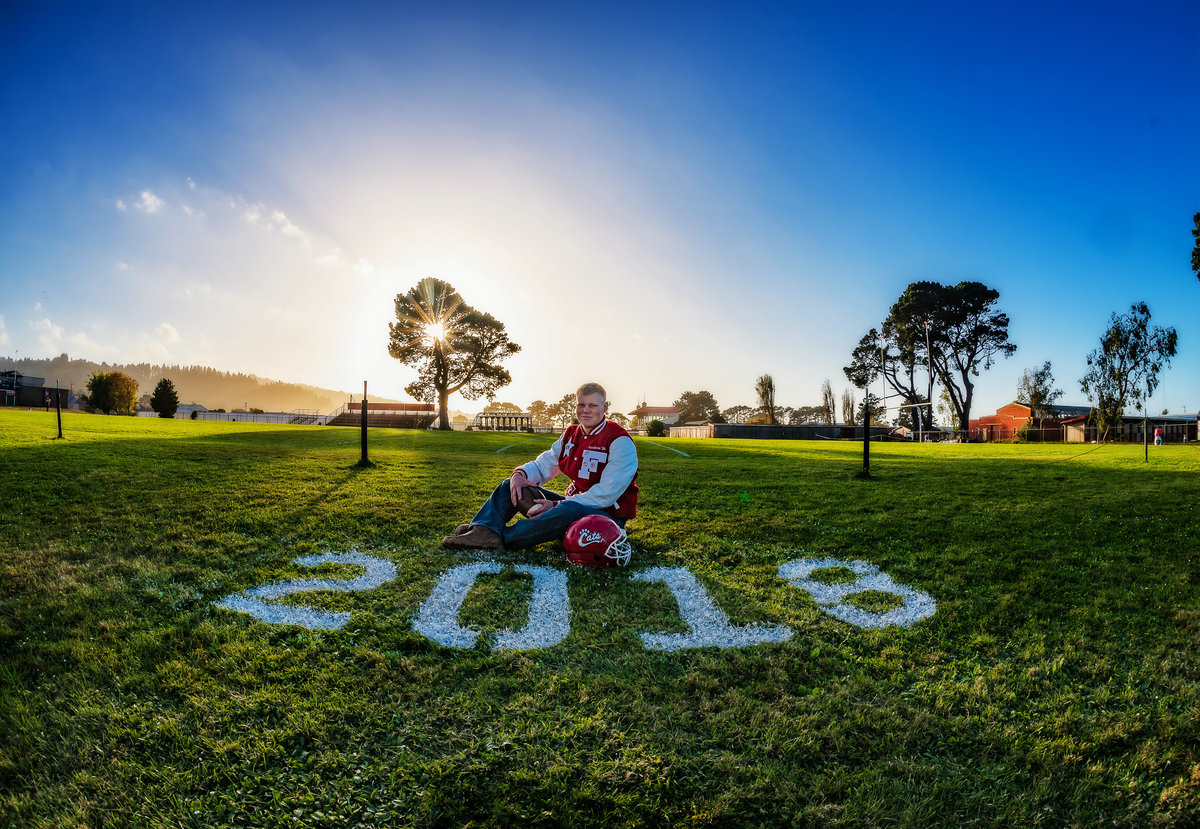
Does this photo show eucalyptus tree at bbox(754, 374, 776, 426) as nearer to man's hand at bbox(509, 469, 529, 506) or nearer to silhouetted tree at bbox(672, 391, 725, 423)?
silhouetted tree at bbox(672, 391, 725, 423)

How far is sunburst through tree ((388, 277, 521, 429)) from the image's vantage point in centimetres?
5328

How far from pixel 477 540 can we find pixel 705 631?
8.77 ft

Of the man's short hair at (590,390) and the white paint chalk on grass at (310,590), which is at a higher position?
the man's short hair at (590,390)

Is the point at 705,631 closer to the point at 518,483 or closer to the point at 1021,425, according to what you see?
the point at 518,483

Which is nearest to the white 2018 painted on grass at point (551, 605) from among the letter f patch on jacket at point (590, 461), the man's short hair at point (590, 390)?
the letter f patch on jacket at point (590, 461)

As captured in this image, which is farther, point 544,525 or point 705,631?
point 544,525

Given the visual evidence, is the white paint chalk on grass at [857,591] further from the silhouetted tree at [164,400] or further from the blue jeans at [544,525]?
the silhouetted tree at [164,400]

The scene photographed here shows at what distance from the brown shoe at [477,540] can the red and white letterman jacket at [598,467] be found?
69 centimetres

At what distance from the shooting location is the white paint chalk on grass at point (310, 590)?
412cm

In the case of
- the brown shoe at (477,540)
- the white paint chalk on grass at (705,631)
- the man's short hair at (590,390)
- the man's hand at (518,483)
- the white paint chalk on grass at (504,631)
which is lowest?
the white paint chalk on grass at (705,631)

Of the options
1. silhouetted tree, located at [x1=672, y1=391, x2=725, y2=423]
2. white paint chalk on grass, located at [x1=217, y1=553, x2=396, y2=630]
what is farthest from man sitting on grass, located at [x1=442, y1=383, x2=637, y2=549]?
silhouetted tree, located at [x1=672, y1=391, x2=725, y2=423]

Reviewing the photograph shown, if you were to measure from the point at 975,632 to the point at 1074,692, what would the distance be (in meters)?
0.83

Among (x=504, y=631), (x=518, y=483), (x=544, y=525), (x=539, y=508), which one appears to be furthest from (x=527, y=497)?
(x=504, y=631)

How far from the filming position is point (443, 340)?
177 ft
